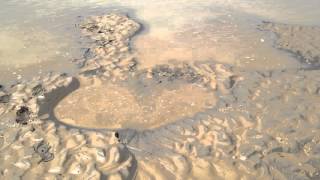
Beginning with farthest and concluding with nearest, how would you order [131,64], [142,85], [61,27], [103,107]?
[61,27]
[131,64]
[142,85]
[103,107]

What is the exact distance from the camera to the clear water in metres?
7.15

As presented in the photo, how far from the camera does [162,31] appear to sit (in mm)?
8359

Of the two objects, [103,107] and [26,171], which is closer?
[26,171]

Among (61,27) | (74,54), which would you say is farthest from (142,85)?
(61,27)

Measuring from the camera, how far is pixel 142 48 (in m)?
7.62

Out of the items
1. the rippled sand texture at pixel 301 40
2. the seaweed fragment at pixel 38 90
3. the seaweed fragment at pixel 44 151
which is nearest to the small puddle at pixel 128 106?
the seaweed fragment at pixel 38 90

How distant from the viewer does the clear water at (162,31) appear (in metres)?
7.15

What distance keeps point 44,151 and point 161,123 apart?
167 centimetres

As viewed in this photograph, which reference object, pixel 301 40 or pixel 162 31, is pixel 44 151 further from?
pixel 301 40

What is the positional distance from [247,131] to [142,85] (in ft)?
6.59

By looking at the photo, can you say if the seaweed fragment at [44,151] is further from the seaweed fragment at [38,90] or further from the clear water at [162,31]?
the clear water at [162,31]

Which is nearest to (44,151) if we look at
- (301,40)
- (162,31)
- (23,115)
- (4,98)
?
(23,115)

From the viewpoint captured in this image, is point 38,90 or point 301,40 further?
point 301,40

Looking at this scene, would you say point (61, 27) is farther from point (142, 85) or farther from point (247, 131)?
point (247, 131)
